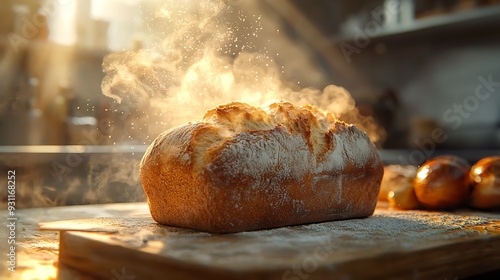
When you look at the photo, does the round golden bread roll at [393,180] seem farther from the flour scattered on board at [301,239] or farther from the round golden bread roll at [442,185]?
the flour scattered on board at [301,239]

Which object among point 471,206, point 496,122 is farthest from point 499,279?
point 496,122

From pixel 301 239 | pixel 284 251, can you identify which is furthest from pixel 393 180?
pixel 284 251

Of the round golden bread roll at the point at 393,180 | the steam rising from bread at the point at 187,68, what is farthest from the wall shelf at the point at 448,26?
the steam rising from bread at the point at 187,68

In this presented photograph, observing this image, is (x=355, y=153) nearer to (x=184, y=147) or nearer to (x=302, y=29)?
(x=184, y=147)

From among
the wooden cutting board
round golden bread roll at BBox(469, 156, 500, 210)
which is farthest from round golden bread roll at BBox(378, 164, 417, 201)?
the wooden cutting board

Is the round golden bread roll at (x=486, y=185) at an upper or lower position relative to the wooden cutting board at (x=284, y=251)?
upper

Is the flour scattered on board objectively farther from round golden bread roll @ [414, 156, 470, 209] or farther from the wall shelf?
the wall shelf

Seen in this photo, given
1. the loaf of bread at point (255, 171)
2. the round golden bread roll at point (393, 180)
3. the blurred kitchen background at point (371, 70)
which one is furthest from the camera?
the blurred kitchen background at point (371, 70)

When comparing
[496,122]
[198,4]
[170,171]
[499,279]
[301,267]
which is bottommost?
[499,279]
